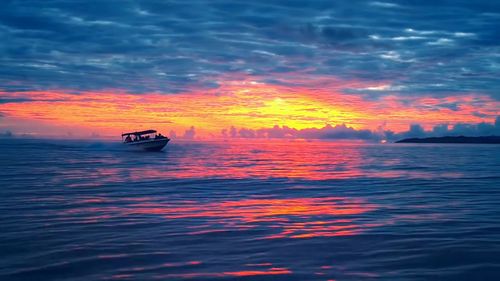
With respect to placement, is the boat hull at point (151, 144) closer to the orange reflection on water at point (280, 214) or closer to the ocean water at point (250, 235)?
the ocean water at point (250, 235)

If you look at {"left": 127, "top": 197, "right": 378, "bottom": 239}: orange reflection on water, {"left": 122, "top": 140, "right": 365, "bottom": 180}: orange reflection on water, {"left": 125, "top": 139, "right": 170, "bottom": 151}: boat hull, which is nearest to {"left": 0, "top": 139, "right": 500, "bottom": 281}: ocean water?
{"left": 127, "top": 197, "right": 378, "bottom": 239}: orange reflection on water

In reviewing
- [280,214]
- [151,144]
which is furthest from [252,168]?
[151,144]

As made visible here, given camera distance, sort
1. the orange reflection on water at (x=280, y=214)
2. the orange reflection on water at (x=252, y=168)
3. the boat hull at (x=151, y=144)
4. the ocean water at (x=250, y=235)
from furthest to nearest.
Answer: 1. the boat hull at (x=151, y=144)
2. the orange reflection on water at (x=252, y=168)
3. the orange reflection on water at (x=280, y=214)
4. the ocean water at (x=250, y=235)

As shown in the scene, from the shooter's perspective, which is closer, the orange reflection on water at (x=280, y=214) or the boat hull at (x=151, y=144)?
the orange reflection on water at (x=280, y=214)

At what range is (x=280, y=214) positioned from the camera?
621 inches

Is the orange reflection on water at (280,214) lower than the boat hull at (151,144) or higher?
lower

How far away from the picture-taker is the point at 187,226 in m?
13.5

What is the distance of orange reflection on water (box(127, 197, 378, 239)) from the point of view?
42.2 ft

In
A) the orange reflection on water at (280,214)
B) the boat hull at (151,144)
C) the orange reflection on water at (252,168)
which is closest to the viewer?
the orange reflection on water at (280,214)

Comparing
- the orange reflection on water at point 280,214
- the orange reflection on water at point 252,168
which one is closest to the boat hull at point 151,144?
the orange reflection on water at point 252,168

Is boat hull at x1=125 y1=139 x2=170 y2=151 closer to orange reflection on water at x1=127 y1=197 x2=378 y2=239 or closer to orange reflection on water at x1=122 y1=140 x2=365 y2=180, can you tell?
orange reflection on water at x1=122 y1=140 x2=365 y2=180

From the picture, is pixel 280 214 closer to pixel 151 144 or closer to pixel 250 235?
pixel 250 235

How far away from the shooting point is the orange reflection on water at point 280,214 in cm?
1287

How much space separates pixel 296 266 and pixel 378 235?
12.1 ft
